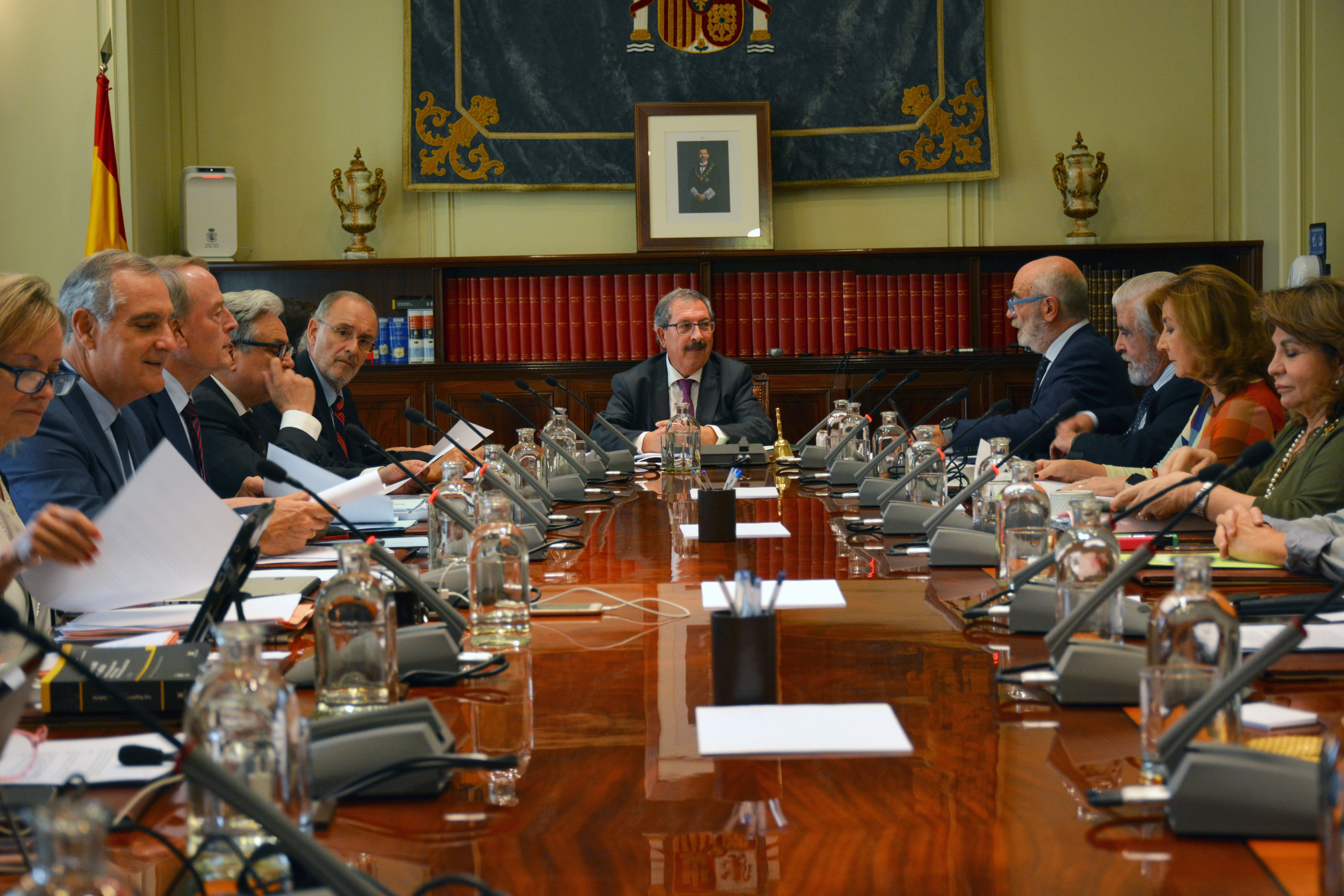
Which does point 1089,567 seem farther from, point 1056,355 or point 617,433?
point 1056,355

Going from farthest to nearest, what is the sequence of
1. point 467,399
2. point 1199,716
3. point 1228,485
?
point 467,399, point 1228,485, point 1199,716

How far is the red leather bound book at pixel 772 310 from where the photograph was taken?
237 inches

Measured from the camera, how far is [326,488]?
2.57m

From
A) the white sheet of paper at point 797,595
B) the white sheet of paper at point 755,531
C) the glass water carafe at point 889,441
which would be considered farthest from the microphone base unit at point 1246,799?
the glass water carafe at point 889,441

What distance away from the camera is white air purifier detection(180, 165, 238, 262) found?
5.82 meters

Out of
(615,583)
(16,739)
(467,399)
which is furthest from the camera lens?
(467,399)

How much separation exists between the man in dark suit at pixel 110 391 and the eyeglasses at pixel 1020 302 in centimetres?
312

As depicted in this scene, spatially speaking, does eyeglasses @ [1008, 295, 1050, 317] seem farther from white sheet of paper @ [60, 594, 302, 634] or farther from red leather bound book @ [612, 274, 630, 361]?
white sheet of paper @ [60, 594, 302, 634]

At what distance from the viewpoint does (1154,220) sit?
6.21 meters

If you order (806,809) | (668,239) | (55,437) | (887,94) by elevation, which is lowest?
(806,809)

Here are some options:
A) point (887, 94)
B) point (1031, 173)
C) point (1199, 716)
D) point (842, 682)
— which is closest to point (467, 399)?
point (887, 94)

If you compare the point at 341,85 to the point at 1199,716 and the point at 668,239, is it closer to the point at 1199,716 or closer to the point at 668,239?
the point at 668,239

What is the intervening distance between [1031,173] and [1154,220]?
0.66 metres

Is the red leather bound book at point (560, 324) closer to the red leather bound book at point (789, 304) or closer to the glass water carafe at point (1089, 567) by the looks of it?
the red leather bound book at point (789, 304)
